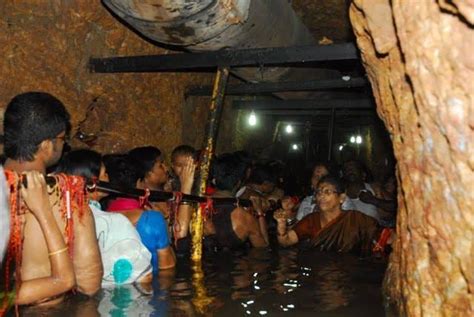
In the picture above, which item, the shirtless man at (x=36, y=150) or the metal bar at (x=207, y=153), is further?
the metal bar at (x=207, y=153)

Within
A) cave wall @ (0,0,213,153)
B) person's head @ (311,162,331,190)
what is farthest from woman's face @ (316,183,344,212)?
cave wall @ (0,0,213,153)

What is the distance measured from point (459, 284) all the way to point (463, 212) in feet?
1.31

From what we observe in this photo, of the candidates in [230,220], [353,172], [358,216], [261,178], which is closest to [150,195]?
[230,220]

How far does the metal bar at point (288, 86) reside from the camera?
6.64 m

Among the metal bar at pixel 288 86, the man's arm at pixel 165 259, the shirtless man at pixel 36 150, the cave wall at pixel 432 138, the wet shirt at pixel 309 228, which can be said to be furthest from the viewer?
the metal bar at pixel 288 86

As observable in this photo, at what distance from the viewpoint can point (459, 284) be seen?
253cm

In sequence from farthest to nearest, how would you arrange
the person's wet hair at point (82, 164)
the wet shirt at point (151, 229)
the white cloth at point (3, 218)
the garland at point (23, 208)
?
the wet shirt at point (151, 229) → the person's wet hair at point (82, 164) → the garland at point (23, 208) → the white cloth at point (3, 218)

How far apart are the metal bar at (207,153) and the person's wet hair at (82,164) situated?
60.4 inches

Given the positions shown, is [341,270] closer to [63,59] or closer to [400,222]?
[400,222]

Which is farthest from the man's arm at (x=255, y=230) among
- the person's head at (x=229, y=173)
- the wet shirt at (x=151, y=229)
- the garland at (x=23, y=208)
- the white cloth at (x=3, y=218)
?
the white cloth at (x=3, y=218)

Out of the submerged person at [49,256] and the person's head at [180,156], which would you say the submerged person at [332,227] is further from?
the submerged person at [49,256]

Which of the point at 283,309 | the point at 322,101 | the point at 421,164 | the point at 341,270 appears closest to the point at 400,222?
the point at 421,164

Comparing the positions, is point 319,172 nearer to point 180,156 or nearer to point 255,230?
point 255,230

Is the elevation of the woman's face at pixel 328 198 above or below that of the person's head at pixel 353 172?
below
